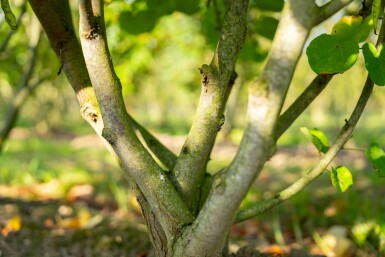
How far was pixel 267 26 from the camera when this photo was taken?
77.6 inches

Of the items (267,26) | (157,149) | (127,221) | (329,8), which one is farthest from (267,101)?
(127,221)

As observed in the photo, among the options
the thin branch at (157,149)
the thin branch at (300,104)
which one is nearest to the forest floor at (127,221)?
the thin branch at (157,149)

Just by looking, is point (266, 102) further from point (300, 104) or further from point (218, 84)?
point (300, 104)

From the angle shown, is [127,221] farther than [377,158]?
Yes

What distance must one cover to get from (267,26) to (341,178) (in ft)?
2.72

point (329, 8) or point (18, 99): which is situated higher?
point (18, 99)

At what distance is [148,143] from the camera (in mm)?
1862

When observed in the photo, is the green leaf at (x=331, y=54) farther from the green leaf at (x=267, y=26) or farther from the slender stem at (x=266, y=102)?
the green leaf at (x=267, y=26)

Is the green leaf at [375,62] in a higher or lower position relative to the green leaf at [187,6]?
lower

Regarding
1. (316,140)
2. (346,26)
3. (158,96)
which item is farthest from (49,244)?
(158,96)

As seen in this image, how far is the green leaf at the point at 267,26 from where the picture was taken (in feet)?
6.37

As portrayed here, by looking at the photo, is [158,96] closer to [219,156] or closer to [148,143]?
[219,156]

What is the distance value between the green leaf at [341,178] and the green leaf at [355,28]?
371 mm

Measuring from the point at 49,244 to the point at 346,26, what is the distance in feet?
7.17
